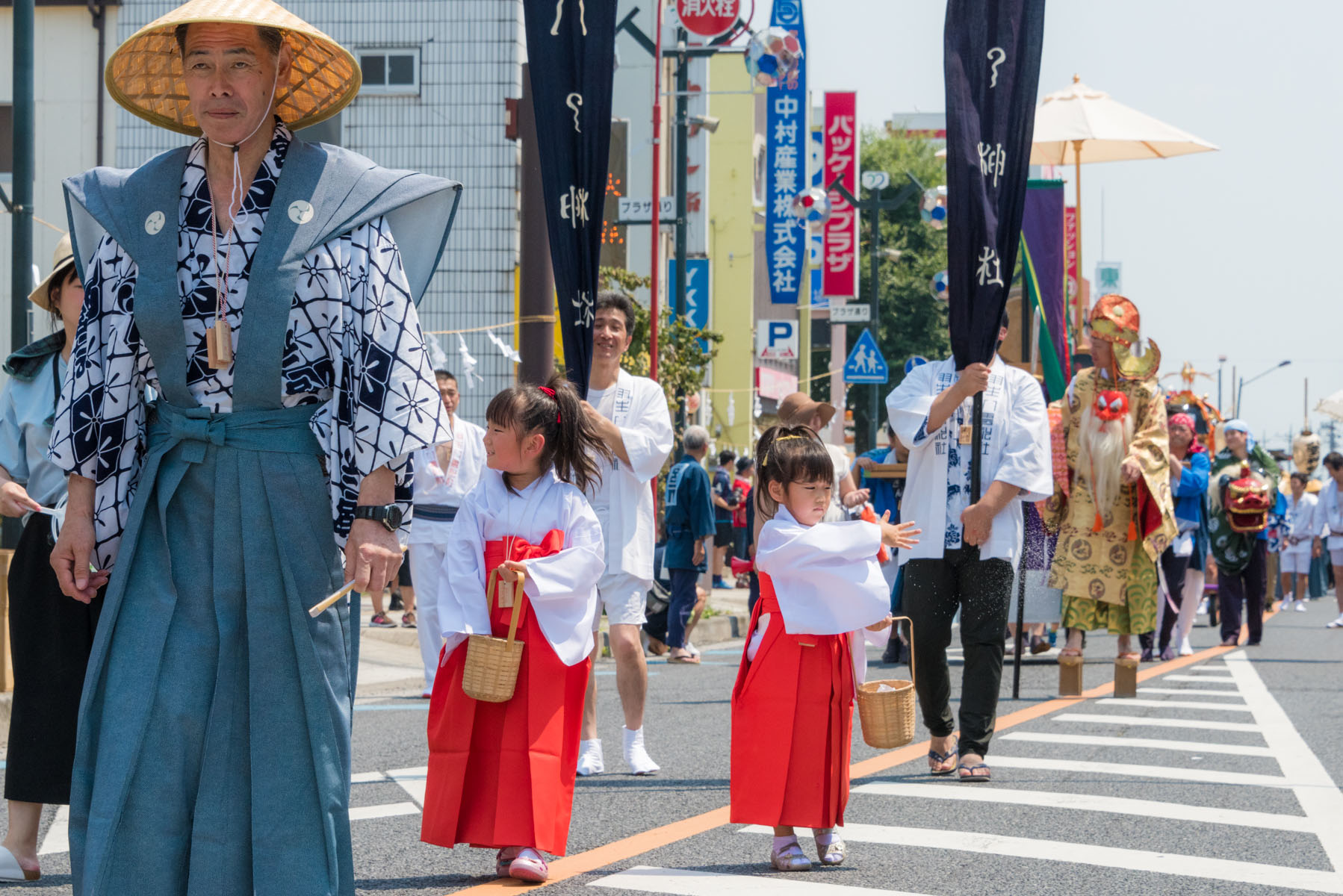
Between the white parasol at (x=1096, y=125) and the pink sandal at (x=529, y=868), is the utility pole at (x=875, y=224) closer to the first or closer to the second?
the white parasol at (x=1096, y=125)

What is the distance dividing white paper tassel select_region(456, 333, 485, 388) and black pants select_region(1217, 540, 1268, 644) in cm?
768

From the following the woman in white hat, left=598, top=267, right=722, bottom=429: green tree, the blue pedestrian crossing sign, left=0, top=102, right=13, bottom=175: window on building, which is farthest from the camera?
the blue pedestrian crossing sign

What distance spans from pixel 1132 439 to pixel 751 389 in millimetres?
28049

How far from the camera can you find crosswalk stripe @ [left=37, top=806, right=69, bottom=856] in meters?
5.42

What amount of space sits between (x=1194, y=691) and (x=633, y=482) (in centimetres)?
535

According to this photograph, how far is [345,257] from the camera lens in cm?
364

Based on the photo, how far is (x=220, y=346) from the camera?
3535 mm

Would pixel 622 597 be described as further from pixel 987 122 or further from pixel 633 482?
pixel 987 122

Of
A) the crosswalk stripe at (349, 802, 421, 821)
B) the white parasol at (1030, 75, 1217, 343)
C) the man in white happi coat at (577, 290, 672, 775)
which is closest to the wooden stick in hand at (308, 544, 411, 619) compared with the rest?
the crosswalk stripe at (349, 802, 421, 821)

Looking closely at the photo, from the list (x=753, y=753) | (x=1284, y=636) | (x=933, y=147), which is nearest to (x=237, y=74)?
(x=753, y=753)

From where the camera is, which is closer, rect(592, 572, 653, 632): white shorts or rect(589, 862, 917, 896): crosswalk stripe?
rect(589, 862, 917, 896): crosswalk stripe

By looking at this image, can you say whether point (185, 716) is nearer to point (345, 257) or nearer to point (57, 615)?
point (345, 257)

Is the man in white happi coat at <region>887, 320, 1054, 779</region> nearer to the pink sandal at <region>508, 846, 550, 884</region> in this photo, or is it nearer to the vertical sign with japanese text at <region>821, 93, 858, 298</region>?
the pink sandal at <region>508, 846, 550, 884</region>

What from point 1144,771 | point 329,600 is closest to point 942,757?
point 1144,771
